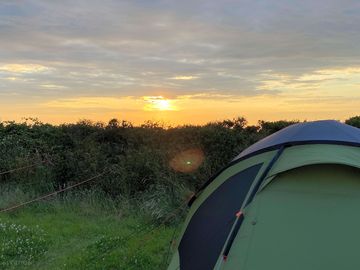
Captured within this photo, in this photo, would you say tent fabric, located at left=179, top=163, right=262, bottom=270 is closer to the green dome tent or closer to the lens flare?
the green dome tent

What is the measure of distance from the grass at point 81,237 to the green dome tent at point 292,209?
2086 millimetres

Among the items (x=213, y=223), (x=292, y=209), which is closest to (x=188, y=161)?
(x=213, y=223)

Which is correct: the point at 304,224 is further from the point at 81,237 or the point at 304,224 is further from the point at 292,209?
the point at 81,237

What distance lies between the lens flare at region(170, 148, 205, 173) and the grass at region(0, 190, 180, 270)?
158 centimetres

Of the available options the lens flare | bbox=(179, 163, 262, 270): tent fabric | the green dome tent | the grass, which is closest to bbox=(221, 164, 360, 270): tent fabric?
the green dome tent

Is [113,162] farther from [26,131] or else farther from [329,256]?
[329,256]

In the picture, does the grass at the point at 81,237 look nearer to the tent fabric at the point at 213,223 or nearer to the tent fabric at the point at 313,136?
the tent fabric at the point at 213,223

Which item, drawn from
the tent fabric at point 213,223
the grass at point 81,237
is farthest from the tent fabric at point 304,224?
the grass at point 81,237

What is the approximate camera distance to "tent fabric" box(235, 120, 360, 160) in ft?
14.2

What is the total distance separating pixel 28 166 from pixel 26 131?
1645 mm

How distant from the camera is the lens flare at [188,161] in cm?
1013

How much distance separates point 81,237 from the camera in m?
7.59

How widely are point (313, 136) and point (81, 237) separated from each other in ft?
14.9

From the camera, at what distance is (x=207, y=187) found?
16.5ft
